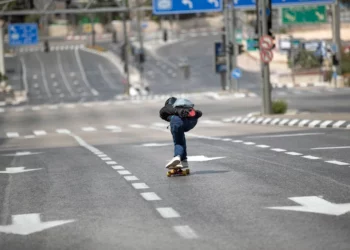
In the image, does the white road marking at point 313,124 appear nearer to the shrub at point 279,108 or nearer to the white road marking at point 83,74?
the shrub at point 279,108

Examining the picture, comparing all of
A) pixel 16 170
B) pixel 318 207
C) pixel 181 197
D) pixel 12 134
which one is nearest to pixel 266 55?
pixel 12 134

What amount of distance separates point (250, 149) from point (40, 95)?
311ft

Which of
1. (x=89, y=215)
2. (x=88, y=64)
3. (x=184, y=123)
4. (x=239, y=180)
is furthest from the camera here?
(x=88, y=64)

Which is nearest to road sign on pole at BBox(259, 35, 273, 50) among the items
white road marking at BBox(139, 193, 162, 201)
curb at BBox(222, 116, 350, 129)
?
curb at BBox(222, 116, 350, 129)

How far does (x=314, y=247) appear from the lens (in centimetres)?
945

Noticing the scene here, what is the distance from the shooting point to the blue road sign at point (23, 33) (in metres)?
107

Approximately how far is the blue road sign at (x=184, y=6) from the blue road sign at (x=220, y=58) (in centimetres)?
1862

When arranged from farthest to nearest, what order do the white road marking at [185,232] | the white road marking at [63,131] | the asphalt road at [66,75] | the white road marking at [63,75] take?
the white road marking at [63,75] → the asphalt road at [66,75] → the white road marking at [63,131] → the white road marking at [185,232]

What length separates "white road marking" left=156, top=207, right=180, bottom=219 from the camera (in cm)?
1211

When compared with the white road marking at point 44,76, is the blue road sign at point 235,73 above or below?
above

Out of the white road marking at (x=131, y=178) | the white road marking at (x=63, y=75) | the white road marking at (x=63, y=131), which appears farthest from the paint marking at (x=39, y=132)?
the white road marking at (x=63, y=75)

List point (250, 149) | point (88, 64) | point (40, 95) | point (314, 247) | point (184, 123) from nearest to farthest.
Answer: point (314, 247) < point (184, 123) < point (250, 149) < point (40, 95) < point (88, 64)

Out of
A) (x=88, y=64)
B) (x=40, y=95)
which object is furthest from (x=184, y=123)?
Result: (x=88, y=64)

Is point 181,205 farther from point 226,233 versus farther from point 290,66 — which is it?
point 290,66
